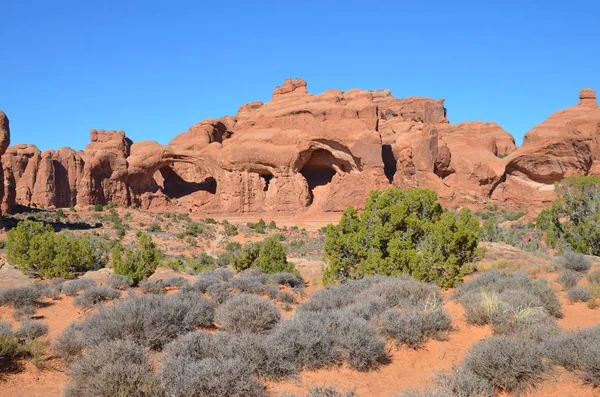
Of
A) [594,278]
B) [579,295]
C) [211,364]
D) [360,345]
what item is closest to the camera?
[211,364]

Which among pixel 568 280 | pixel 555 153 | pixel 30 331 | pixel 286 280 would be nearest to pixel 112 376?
pixel 30 331

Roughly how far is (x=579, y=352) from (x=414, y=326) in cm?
222

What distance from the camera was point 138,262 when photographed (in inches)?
575

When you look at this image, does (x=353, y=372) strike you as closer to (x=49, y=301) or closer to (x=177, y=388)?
(x=177, y=388)

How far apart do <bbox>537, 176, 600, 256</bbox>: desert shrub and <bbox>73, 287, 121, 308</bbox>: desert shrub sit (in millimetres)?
18301

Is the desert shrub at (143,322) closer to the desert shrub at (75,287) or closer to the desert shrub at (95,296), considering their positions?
the desert shrub at (95,296)

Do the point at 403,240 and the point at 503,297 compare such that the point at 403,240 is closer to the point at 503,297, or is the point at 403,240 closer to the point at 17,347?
the point at 503,297

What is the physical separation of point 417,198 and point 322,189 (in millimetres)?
31170

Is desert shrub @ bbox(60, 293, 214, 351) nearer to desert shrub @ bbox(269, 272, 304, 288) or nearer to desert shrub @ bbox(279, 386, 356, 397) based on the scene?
desert shrub @ bbox(279, 386, 356, 397)

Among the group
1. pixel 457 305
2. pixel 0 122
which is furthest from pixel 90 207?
pixel 457 305

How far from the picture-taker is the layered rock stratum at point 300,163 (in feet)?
137

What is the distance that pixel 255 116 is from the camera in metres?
45.8

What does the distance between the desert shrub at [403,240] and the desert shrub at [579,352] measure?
593 centimetres

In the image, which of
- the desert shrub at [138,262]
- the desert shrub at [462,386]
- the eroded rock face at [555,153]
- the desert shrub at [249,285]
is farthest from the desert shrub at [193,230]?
the eroded rock face at [555,153]
